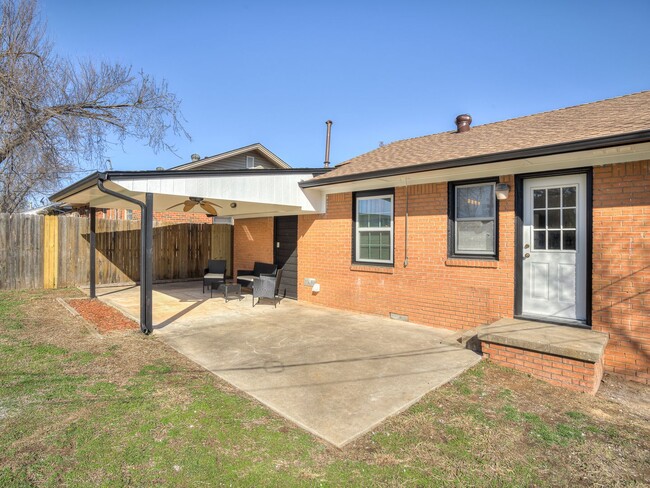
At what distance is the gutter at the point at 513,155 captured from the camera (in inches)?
167

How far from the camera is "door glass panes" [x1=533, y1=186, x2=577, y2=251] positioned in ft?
17.2

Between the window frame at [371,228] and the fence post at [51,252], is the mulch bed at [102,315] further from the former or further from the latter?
the window frame at [371,228]

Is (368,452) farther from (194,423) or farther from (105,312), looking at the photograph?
(105,312)

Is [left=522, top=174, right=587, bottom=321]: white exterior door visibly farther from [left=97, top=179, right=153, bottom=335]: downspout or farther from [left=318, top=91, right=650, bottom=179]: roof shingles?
[left=97, top=179, right=153, bottom=335]: downspout

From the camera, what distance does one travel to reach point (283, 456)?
2.69 metres

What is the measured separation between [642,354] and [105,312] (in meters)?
9.34

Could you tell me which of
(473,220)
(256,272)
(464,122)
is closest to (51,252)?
(256,272)

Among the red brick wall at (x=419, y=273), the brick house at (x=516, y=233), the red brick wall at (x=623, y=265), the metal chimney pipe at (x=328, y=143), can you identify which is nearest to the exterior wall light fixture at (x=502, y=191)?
the brick house at (x=516, y=233)

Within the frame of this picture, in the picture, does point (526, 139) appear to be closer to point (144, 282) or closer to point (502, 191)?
point (502, 191)

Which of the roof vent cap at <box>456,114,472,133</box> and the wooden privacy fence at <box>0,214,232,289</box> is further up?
the roof vent cap at <box>456,114,472,133</box>

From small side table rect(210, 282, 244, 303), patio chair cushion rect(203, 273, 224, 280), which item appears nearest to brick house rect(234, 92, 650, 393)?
small side table rect(210, 282, 244, 303)

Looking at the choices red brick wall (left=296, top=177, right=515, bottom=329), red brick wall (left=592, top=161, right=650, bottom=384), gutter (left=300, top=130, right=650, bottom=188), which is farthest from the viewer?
red brick wall (left=296, top=177, right=515, bottom=329)

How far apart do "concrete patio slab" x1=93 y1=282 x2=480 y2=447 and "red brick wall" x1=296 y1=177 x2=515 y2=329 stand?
1.31 ft

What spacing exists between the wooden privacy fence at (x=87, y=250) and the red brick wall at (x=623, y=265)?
1136 centimetres
